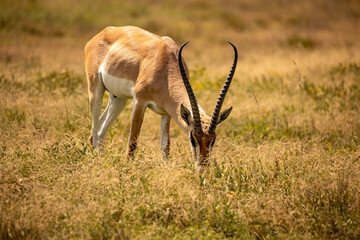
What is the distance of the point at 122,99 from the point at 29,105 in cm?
205

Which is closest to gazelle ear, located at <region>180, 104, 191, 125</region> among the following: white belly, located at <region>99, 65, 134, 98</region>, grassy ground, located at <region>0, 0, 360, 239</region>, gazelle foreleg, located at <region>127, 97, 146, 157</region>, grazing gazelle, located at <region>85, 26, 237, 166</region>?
grazing gazelle, located at <region>85, 26, 237, 166</region>

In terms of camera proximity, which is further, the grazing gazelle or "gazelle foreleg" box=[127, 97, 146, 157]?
"gazelle foreleg" box=[127, 97, 146, 157]

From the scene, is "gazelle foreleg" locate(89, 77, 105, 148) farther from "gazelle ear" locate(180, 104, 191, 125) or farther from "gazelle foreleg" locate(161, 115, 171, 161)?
"gazelle ear" locate(180, 104, 191, 125)

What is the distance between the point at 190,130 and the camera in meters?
5.13

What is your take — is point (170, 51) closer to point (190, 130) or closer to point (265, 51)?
point (190, 130)

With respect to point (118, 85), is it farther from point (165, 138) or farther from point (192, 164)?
point (192, 164)

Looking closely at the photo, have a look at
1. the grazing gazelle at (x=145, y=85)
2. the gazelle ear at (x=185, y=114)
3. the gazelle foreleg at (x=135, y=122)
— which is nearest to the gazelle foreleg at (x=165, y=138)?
the grazing gazelle at (x=145, y=85)

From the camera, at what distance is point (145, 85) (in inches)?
222

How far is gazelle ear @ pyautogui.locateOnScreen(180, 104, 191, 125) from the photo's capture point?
5055 millimetres

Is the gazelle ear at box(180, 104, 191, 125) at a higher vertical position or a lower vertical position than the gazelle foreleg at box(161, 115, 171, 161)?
higher

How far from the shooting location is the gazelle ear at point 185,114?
505cm

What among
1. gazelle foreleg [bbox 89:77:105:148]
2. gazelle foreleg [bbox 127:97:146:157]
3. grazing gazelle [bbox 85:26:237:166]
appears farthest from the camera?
gazelle foreleg [bbox 89:77:105:148]

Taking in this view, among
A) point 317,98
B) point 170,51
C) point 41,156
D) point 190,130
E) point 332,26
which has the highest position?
point 170,51

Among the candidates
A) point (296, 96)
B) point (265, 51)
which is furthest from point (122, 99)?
point (265, 51)
